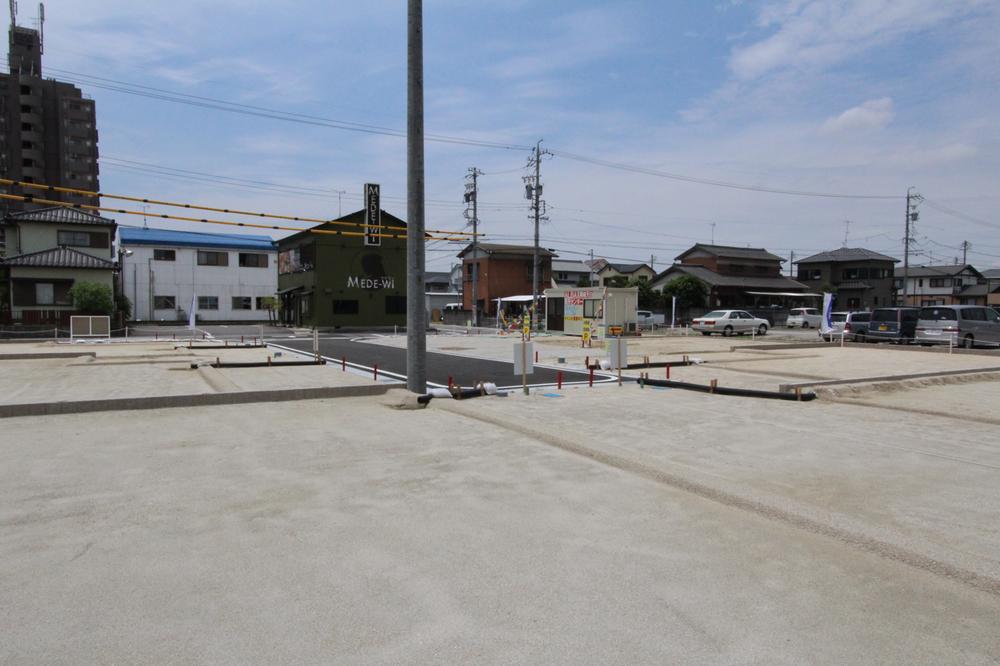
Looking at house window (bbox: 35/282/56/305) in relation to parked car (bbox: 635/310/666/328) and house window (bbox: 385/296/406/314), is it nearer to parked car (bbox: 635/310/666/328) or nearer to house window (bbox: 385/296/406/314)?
house window (bbox: 385/296/406/314)

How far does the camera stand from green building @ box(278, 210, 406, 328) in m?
38.3

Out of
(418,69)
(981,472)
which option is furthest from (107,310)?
(981,472)

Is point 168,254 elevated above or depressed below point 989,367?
above

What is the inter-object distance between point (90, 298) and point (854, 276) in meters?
61.5

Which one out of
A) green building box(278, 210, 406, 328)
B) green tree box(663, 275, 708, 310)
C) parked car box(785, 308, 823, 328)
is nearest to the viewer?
green building box(278, 210, 406, 328)

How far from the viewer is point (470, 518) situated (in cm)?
450

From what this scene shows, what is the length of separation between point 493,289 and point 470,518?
5068 centimetres

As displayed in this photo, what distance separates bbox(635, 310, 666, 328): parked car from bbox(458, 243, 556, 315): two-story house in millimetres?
11534

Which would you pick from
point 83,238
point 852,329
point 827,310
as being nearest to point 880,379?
point 827,310

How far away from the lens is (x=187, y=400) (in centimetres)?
949

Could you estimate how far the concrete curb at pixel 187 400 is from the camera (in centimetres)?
866

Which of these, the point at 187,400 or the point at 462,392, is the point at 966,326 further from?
the point at 187,400

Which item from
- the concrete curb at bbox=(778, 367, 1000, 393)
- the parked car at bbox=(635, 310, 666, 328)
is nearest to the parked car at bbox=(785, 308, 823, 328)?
the parked car at bbox=(635, 310, 666, 328)

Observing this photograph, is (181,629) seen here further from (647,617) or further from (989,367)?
(989,367)
